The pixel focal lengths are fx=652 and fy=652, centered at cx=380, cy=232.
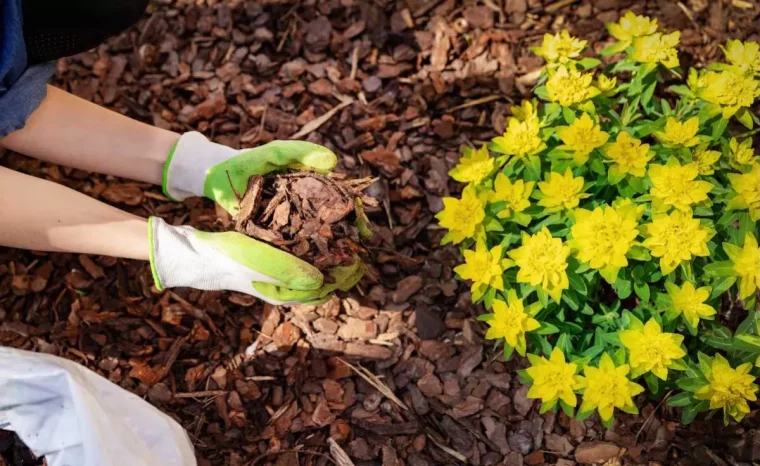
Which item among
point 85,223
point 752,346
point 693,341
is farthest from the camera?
point 693,341

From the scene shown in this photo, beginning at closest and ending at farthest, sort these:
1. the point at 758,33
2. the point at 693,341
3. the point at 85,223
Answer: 1. the point at 85,223
2. the point at 693,341
3. the point at 758,33

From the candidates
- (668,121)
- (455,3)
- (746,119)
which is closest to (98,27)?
(455,3)

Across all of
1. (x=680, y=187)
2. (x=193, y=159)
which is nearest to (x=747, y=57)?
(x=680, y=187)

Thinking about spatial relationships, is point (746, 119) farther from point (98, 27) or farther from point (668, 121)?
point (98, 27)

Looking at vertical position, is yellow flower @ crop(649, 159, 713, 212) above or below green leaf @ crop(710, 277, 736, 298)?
above

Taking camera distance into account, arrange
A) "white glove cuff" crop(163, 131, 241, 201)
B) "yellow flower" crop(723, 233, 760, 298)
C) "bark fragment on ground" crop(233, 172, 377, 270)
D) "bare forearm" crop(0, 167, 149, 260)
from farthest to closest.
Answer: "white glove cuff" crop(163, 131, 241, 201) → "bark fragment on ground" crop(233, 172, 377, 270) → "bare forearm" crop(0, 167, 149, 260) → "yellow flower" crop(723, 233, 760, 298)

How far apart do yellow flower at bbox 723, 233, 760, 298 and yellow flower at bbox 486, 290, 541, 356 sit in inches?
19.9

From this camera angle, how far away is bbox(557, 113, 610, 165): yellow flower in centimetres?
177

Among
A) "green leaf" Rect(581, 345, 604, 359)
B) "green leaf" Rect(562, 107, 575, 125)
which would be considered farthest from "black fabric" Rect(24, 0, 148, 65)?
"green leaf" Rect(581, 345, 604, 359)

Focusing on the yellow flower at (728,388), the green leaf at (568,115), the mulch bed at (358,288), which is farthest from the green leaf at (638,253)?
the mulch bed at (358,288)

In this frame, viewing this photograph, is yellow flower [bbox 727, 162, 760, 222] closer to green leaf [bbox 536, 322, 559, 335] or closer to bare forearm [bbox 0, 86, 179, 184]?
green leaf [bbox 536, 322, 559, 335]

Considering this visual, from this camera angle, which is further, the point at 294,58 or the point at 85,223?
the point at 294,58

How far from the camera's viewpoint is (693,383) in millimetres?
1701

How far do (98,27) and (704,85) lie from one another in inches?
70.1
